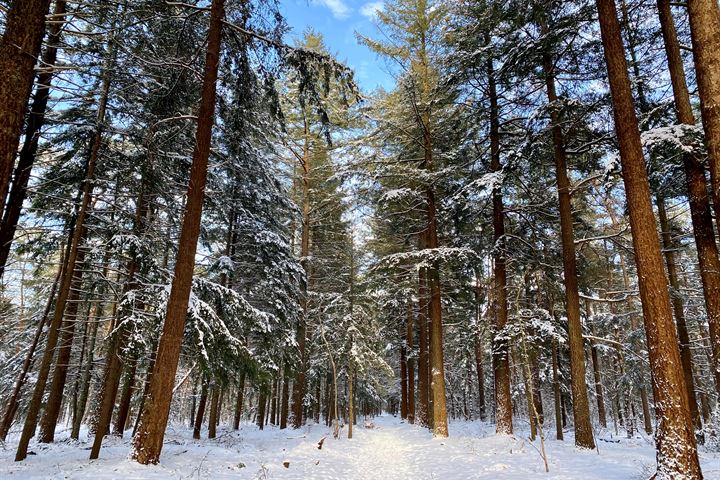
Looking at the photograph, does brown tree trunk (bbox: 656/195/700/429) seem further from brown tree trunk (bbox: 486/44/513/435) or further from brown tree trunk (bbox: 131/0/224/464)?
brown tree trunk (bbox: 131/0/224/464)

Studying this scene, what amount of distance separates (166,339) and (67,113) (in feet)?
20.9

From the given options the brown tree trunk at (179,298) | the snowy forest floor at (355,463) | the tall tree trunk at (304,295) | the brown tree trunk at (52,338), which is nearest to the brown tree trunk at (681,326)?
the snowy forest floor at (355,463)

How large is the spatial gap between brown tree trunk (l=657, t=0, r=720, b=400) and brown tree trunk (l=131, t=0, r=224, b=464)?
8968 mm

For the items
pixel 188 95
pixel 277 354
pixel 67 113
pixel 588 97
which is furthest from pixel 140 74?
pixel 588 97

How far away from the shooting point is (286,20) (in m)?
8.26

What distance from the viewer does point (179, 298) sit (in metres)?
7.21

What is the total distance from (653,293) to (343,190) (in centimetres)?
1246

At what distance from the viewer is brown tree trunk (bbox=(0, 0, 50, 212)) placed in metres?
3.77

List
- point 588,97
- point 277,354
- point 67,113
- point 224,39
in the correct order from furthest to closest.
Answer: point 277,354 < point 588,97 < point 67,113 < point 224,39

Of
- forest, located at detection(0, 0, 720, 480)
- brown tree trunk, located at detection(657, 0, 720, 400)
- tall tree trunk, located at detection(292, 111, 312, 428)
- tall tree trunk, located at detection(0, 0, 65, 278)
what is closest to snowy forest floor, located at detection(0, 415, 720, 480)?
forest, located at detection(0, 0, 720, 480)

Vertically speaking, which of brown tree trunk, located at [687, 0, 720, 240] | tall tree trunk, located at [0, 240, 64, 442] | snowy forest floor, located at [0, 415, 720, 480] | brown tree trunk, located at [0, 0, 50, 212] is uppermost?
brown tree trunk, located at [687, 0, 720, 240]

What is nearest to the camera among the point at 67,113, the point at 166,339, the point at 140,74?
the point at 166,339

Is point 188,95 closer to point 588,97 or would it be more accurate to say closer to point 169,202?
point 169,202

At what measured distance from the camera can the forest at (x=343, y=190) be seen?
21.2 feet
